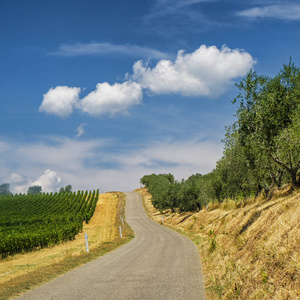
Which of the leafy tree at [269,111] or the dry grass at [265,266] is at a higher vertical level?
the leafy tree at [269,111]

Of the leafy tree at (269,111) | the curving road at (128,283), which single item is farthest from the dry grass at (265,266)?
the leafy tree at (269,111)

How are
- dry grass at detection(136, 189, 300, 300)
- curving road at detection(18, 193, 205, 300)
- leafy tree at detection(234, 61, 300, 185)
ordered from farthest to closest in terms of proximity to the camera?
leafy tree at detection(234, 61, 300, 185), curving road at detection(18, 193, 205, 300), dry grass at detection(136, 189, 300, 300)

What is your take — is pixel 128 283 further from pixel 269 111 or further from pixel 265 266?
pixel 269 111

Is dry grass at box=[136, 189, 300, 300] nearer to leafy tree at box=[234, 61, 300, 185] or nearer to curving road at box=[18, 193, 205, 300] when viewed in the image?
curving road at box=[18, 193, 205, 300]

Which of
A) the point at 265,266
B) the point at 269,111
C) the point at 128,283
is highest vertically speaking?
the point at 269,111

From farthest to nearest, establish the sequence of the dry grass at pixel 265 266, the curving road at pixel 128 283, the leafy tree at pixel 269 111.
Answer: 1. the leafy tree at pixel 269 111
2. the curving road at pixel 128 283
3. the dry grass at pixel 265 266

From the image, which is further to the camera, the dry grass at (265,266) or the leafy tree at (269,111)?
the leafy tree at (269,111)

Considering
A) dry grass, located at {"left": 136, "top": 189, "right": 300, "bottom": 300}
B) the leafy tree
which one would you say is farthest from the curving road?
the leafy tree

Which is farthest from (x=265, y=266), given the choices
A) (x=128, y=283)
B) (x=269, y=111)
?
(x=269, y=111)

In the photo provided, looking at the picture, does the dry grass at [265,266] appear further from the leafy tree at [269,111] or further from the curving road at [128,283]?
the leafy tree at [269,111]

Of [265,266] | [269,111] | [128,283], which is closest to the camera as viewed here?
[265,266]

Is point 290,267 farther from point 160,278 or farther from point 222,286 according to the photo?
point 160,278

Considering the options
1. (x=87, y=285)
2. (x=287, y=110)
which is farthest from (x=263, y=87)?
(x=87, y=285)

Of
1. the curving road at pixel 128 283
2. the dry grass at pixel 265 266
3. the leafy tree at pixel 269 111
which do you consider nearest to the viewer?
the dry grass at pixel 265 266
